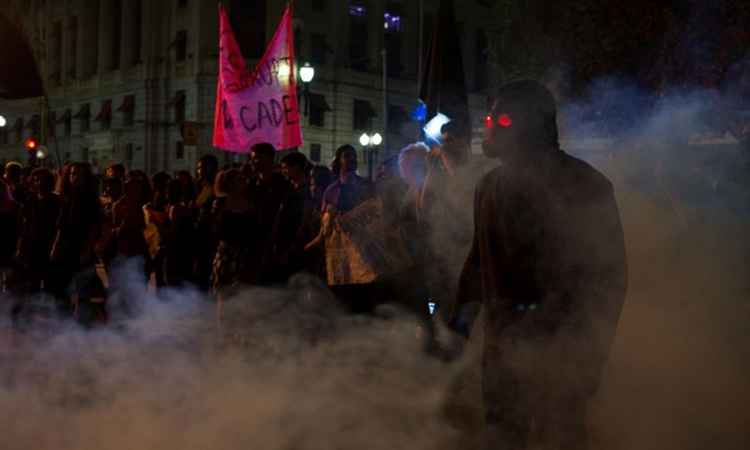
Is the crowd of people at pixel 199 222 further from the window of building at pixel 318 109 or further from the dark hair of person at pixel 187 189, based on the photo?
the window of building at pixel 318 109

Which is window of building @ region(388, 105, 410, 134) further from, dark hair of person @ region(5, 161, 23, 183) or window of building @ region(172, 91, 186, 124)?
dark hair of person @ region(5, 161, 23, 183)

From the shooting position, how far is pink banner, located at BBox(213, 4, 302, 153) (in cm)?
1086

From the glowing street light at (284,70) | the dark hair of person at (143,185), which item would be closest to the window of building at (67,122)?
the glowing street light at (284,70)

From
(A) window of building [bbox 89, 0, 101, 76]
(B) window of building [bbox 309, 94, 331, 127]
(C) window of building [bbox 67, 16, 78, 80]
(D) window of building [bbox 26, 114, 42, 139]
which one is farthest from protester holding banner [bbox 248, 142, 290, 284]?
(D) window of building [bbox 26, 114, 42, 139]

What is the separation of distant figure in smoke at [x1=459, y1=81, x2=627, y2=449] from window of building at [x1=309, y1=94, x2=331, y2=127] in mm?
38334

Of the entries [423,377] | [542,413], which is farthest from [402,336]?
[542,413]

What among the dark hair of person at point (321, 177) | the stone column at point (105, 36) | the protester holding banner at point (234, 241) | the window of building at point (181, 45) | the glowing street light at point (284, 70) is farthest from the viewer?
the stone column at point (105, 36)

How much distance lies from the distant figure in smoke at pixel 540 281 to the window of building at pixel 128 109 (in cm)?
4302

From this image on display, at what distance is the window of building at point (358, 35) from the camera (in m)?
44.2

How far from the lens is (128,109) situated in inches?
1740

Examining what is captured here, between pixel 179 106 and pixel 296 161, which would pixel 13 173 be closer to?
pixel 296 161

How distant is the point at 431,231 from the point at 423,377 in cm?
93

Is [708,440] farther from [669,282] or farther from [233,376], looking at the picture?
[233,376]

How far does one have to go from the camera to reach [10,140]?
184ft
